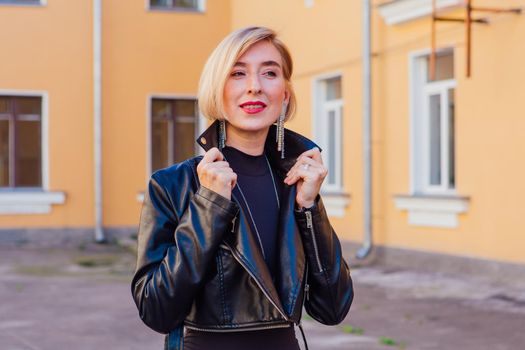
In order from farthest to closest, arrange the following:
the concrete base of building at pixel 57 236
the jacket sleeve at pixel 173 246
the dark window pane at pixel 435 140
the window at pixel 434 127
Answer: the concrete base of building at pixel 57 236 < the dark window pane at pixel 435 140 < the window at pixel 434 127 < the jacket sleeve at pixel 173 246

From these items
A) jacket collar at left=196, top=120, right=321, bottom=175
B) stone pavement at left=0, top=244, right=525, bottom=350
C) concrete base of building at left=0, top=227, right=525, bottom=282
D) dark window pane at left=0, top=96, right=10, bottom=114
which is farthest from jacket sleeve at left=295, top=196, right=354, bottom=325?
dark window pane at left=0, top=96, right=10, bottom=114

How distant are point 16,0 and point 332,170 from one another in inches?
275

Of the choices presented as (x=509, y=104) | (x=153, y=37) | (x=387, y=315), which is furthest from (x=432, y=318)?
(x=153, y=37)

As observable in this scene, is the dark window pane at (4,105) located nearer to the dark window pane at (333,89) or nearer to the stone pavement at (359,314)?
the stone pavement at (359,314)

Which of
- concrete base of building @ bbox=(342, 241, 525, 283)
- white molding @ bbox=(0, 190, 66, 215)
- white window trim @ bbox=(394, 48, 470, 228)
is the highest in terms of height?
white window trim @ bbox=(394, 48, 470, 228)

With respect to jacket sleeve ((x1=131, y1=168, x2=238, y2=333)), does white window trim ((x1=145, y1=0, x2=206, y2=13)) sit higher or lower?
higher

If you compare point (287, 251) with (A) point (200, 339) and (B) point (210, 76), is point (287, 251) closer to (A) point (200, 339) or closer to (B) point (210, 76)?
(A) point (200, 339)

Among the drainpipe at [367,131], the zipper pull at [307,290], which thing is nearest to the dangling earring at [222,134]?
the zipper pull at [307,290]

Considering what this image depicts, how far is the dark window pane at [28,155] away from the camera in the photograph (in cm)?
1789

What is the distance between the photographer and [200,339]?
2.18 metres

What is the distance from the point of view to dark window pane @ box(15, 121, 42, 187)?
17891mm

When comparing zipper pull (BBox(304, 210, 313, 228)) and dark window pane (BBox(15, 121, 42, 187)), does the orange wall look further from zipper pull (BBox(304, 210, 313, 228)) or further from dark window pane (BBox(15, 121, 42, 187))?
zipper pull (BBox(304, 210, 313, 228))

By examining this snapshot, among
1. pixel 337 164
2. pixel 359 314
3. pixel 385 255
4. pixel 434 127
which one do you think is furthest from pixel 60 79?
pixel 359 314

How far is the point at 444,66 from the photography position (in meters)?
11.8
